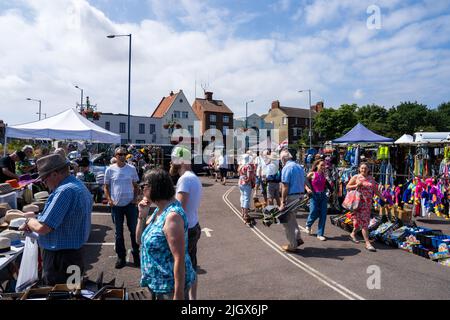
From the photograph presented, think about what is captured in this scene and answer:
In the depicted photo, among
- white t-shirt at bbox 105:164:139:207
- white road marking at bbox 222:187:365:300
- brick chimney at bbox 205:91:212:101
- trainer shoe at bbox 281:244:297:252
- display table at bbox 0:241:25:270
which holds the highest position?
brick chimney at bbox 205:91:212:101

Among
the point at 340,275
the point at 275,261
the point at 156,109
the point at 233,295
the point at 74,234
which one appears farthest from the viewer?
the point at 156,109

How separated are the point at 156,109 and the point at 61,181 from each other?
5997 centimetres

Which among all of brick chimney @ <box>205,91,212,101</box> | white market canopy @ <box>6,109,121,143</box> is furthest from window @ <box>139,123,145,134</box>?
white market canopy @ <box>6,109,121,143</box>

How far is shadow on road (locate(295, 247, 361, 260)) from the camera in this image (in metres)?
6.44

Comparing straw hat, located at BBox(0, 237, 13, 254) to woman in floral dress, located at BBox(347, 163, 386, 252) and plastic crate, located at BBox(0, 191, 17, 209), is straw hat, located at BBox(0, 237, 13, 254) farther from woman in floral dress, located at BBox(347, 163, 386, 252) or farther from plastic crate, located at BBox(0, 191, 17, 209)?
woman in floral dress, located at BBox(347, 163, 386, 252)

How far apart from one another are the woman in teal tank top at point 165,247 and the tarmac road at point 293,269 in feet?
7.09

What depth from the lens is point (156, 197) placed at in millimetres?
2689

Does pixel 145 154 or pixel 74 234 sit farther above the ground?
pixel 145 154

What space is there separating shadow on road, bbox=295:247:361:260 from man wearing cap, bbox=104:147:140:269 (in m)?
3.28

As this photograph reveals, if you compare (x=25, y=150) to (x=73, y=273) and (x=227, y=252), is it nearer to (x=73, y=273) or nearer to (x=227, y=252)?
(x=227, y=252)

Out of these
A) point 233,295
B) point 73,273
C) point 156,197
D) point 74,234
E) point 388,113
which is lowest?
point 233,295

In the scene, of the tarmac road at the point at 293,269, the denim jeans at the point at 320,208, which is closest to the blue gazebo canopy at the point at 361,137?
the tarmac road at the point at 293,269

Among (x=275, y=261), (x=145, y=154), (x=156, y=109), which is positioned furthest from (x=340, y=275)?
(x=156, y=109)

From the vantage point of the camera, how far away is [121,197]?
5574mm
